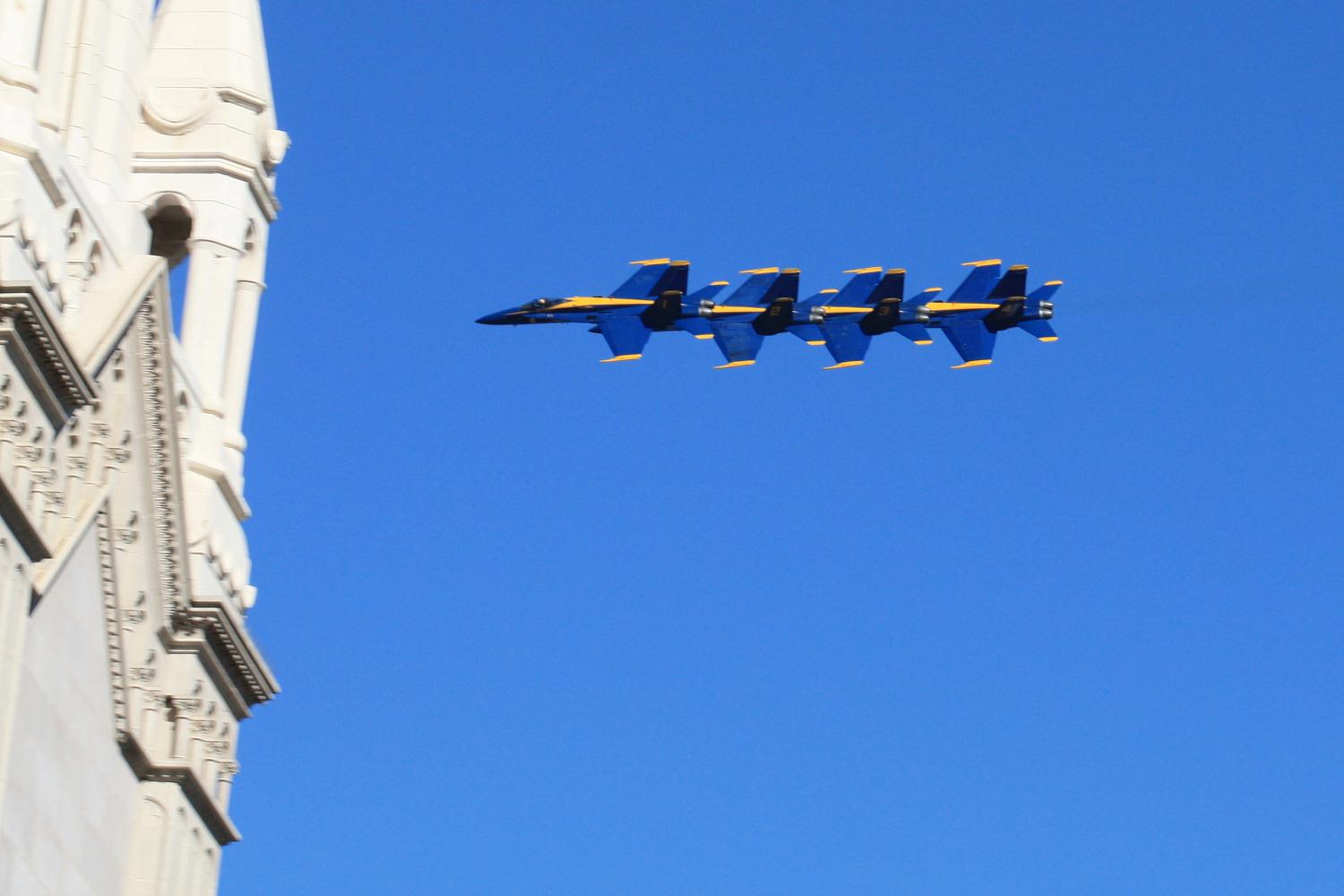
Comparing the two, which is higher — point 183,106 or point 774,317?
point 774,317

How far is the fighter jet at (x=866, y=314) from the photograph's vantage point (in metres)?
81.2

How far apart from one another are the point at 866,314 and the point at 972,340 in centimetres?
343

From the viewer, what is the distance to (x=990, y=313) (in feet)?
265

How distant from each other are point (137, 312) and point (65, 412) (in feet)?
14.8

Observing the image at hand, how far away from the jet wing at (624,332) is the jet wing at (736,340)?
2.39 m

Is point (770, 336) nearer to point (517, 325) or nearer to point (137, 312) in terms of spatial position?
point (517, 325)

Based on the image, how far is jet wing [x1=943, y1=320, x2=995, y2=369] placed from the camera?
80.9 meters

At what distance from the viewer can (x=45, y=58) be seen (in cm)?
5762

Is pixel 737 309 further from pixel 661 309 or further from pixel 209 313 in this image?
pixel 209 313

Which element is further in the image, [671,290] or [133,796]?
[671,290]

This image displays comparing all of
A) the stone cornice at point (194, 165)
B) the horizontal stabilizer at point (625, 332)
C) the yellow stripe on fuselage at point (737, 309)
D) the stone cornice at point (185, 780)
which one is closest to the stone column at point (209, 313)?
the stone cornice at point (194, 165)

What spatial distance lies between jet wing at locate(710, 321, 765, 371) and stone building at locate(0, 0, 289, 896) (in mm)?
16949

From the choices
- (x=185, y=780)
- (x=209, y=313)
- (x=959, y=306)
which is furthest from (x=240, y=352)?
(x=959, y=306)

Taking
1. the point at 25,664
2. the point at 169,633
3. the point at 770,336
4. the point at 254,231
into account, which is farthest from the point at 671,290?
the point at 25,664
